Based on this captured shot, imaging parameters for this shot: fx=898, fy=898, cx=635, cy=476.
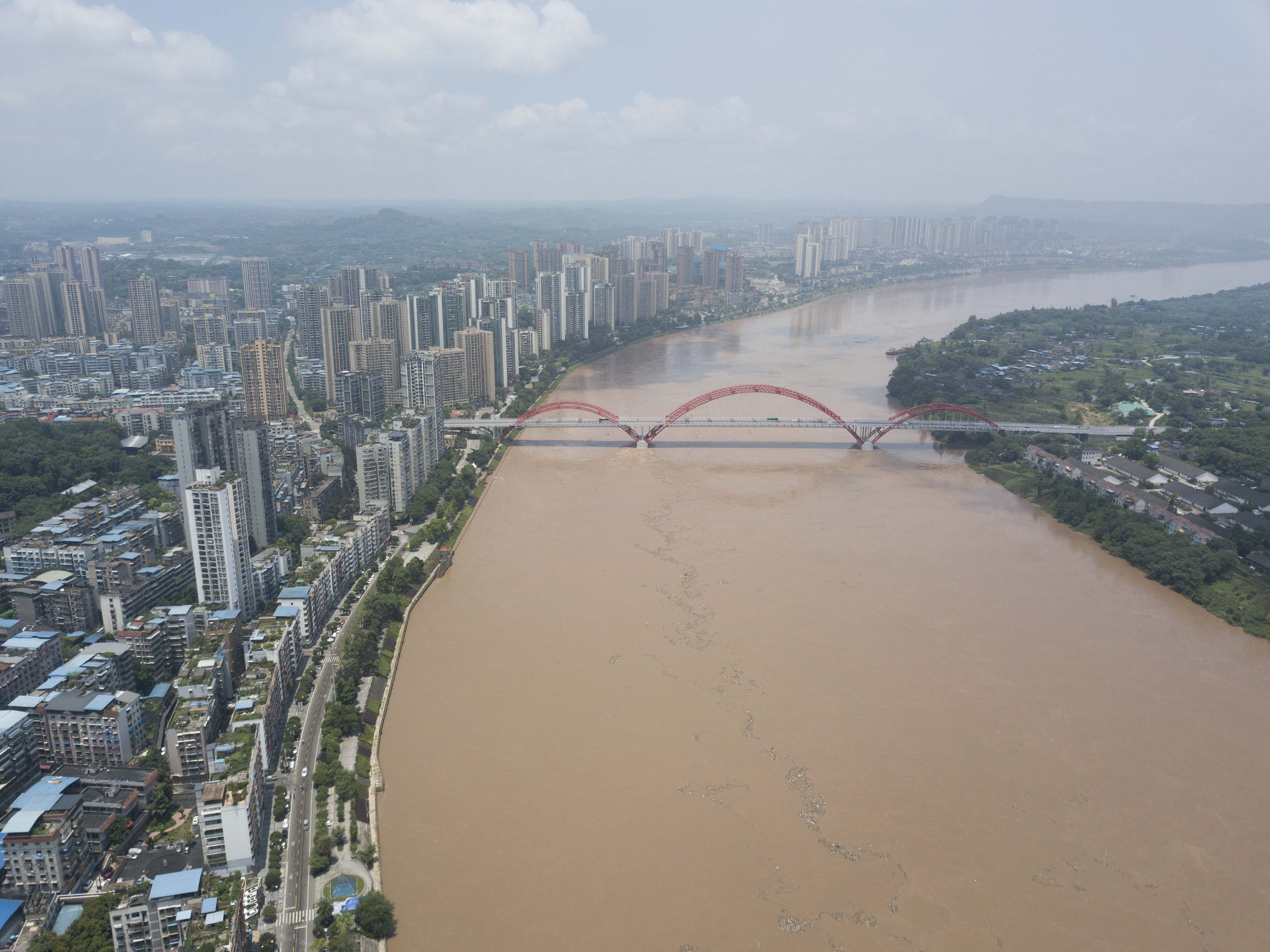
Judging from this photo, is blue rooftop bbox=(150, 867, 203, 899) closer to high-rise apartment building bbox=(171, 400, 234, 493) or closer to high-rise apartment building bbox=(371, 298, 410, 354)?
high-rise apartment building bbox=(171, 400, 234, 493)

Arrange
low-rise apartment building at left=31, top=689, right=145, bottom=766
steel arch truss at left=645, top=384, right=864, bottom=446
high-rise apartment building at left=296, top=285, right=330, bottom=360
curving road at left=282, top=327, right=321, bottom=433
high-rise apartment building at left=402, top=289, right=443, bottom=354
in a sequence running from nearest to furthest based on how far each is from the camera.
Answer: low-rise apartment building at left=31, top=689, right=145, bottom=766, steel arch truss at left=645, top=384, right=864, bottom=446, curving road at left=282, top=327, right=321, bottom=433, high-rise apartment building at left=402, top=289, right=443, bottom=354, high-rise apartment building at left=296, top=285, right=330, bottom=360

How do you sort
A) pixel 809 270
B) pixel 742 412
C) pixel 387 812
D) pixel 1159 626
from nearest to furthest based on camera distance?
pixel 387 812 < pixel 1159 626 < pixel 742 412 < pixel 809 270

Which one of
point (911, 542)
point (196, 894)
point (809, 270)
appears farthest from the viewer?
point (809, 270)

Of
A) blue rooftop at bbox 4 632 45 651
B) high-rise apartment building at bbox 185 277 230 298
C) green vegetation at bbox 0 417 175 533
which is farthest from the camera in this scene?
high-rise apartment building at bbox 185 277 230 298

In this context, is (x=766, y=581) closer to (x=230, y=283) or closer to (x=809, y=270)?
(x=230, y=283)

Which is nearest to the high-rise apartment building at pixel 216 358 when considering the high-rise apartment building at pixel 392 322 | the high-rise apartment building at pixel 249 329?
the high-rise apartment building at pixel 249 329

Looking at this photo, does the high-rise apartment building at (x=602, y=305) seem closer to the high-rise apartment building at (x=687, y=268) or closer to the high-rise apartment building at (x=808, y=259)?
the high-rise apartment building at (x=687, y=268)

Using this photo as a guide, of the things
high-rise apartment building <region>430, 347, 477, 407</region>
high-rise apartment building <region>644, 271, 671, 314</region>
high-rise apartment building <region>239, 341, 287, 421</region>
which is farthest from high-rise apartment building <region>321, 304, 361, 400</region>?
high-rise apartment building <region>644, 271, 671, 314</region>

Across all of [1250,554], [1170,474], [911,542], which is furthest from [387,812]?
[1170,474]

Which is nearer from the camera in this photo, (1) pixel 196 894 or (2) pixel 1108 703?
(1) pixel 196 894
